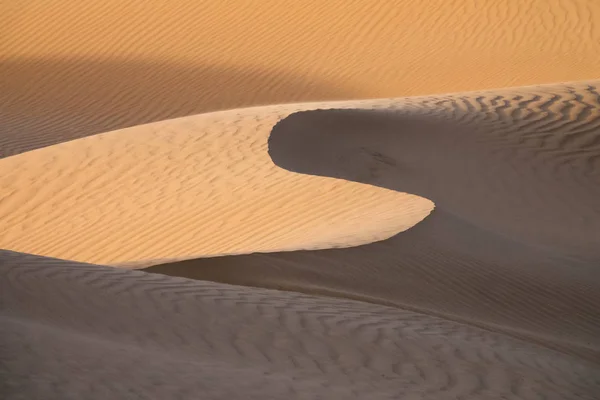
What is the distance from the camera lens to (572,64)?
2027 centimetres

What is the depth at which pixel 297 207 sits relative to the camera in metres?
9.30

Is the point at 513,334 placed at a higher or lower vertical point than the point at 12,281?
lower

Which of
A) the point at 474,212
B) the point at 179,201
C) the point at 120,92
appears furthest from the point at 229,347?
the point at 120,92

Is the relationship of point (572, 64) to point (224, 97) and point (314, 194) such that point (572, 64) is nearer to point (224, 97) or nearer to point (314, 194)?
point (224, 97)

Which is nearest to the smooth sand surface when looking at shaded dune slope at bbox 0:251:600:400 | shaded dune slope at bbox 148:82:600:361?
shaded dune slope at bbox 148:82:600:361

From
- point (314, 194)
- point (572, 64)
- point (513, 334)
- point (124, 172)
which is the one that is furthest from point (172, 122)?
point (572, 64)

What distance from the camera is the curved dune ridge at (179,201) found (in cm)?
854

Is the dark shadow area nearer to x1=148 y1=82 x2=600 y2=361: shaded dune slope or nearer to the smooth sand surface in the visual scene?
the smooth sand surface

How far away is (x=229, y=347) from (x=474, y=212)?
565cm

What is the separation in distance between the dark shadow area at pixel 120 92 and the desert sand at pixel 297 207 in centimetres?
7

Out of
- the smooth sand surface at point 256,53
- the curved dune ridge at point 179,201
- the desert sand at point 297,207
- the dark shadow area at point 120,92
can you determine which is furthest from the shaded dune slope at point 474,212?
the smooth sand surface at point 256,53

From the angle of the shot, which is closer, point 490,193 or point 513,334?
point 513,334

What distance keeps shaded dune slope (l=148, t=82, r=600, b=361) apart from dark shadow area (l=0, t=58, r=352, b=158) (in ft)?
19.9

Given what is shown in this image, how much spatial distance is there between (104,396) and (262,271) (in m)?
3.25
